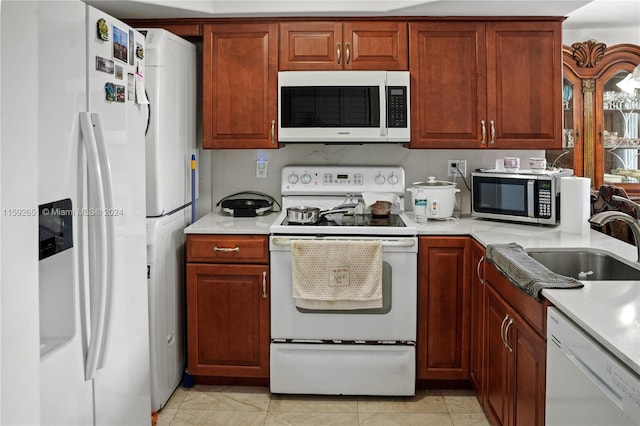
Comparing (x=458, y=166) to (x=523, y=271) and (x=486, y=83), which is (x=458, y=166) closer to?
(x=486, y=83)

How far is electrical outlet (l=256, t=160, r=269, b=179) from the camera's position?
394 cm

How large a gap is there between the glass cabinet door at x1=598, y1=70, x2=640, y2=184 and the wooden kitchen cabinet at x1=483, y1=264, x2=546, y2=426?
3092 millimetres

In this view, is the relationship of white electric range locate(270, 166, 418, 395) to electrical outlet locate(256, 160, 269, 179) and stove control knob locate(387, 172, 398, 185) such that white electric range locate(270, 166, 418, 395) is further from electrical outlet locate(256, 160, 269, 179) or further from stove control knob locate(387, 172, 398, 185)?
electrical outlet locate(256, 160, 269, 179)

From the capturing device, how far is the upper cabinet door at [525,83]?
355cm

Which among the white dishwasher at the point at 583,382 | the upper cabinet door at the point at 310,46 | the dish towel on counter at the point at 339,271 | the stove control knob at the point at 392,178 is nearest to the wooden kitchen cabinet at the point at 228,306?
the dish towel on counter at the point at 339,271

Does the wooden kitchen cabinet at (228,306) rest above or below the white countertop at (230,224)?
below

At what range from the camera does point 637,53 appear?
528 cm

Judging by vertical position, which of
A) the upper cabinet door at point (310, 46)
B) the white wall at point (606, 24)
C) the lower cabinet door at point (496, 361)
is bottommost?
the lower cabinet door at point (496, 361)

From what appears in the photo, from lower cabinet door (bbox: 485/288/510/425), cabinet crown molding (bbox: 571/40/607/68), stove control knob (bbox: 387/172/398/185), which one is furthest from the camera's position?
cabinet crown molding (bbox: 571/40/607/68)

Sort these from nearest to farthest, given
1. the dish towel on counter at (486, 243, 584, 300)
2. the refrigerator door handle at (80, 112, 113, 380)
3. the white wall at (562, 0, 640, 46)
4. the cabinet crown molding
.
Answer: the refrigerator door handle at (80, 112, 113, 380) < the dish towel on counter at (486, 243, 584, 300) < the white wall at (562, 0, 640, 46) < the cabinet crown molding

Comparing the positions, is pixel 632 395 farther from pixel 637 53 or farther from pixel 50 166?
pixel 637 53

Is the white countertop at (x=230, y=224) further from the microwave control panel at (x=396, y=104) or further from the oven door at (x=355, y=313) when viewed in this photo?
the microwave control panel at (x=396, y=104)

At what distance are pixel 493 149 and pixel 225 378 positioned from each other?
2.02 meters

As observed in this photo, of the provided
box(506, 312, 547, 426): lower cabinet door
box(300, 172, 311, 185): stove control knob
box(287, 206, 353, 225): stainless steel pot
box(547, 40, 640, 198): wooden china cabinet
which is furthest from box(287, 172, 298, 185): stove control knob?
box(547, 40, 640, 198): wooden china cabinet
